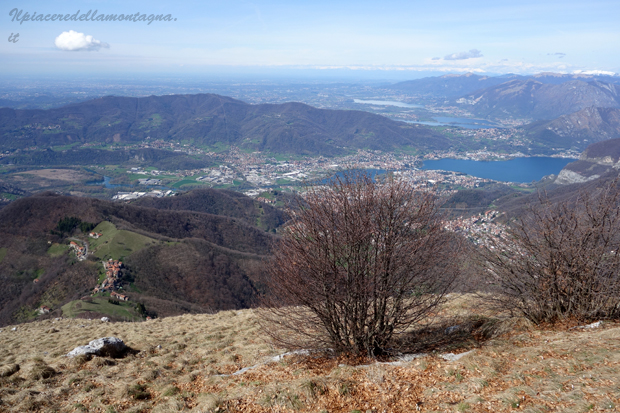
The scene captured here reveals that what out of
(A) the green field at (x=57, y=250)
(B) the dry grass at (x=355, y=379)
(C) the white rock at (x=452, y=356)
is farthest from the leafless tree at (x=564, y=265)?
(A) the green field at (x=57, y=250)

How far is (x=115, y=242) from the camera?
69.7 metres

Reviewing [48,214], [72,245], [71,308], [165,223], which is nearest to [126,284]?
[71,308]

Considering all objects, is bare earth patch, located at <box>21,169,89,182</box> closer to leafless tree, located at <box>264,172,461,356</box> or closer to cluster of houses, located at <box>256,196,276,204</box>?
cluster of houses, located at <box>256,196,276,204</box>

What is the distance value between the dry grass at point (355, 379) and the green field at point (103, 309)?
30.8 m

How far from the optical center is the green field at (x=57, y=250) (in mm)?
68562

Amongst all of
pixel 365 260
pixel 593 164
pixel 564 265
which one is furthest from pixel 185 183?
pixel 593 164

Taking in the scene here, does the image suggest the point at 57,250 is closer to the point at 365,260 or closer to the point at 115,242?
the point at 115,242

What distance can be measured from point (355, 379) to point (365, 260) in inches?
127

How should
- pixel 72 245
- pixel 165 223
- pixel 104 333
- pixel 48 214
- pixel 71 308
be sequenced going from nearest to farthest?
pixel 104 333 → pixel 71 308 → pixel 72 245 → pixel 48 214 → pixel 165 223

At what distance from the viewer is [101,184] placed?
175500 mm

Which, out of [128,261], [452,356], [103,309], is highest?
[452,356]

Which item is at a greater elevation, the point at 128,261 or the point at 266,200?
the point at 128,261

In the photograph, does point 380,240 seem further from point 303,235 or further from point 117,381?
point 117,381

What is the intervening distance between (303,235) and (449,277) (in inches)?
190
